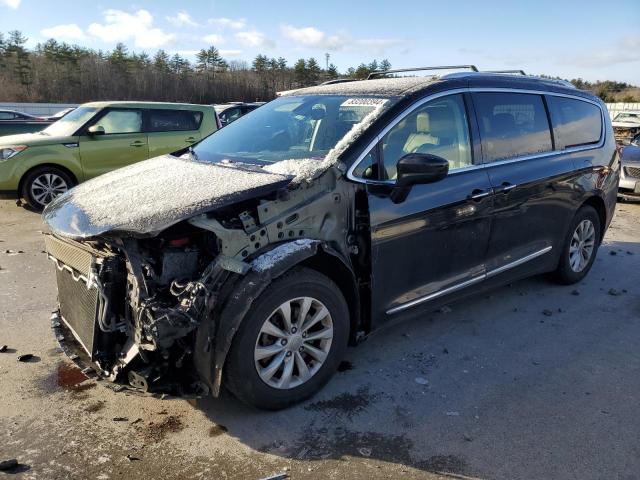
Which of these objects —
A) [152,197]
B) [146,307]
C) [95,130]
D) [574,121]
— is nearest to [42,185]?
[95,130]

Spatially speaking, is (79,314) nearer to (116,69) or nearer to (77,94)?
(77,94)

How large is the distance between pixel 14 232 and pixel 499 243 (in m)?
6.49

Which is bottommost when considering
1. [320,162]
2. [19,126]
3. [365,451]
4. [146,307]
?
[365,451]

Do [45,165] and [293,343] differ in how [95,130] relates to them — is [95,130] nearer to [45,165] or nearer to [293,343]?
[45,165]

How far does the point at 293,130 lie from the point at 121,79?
197 feet

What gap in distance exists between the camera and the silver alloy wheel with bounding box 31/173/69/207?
865cm

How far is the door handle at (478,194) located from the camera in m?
3.90

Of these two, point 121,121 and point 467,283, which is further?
point 121,121

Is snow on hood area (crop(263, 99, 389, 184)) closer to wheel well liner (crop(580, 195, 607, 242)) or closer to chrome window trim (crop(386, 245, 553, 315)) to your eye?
chrome window trim (crop(386, 245, 553, 315))

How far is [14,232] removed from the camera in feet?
24.4

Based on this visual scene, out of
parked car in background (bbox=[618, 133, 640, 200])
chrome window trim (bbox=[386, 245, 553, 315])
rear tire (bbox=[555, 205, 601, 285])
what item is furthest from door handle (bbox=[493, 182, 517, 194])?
parked car in background (bbox=[618, 133, 640, 200])

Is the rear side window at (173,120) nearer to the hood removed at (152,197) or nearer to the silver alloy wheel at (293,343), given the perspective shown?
the hood removed at (152,197)

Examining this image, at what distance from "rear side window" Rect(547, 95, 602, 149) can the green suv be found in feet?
21.6

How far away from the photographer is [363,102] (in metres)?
3.75
